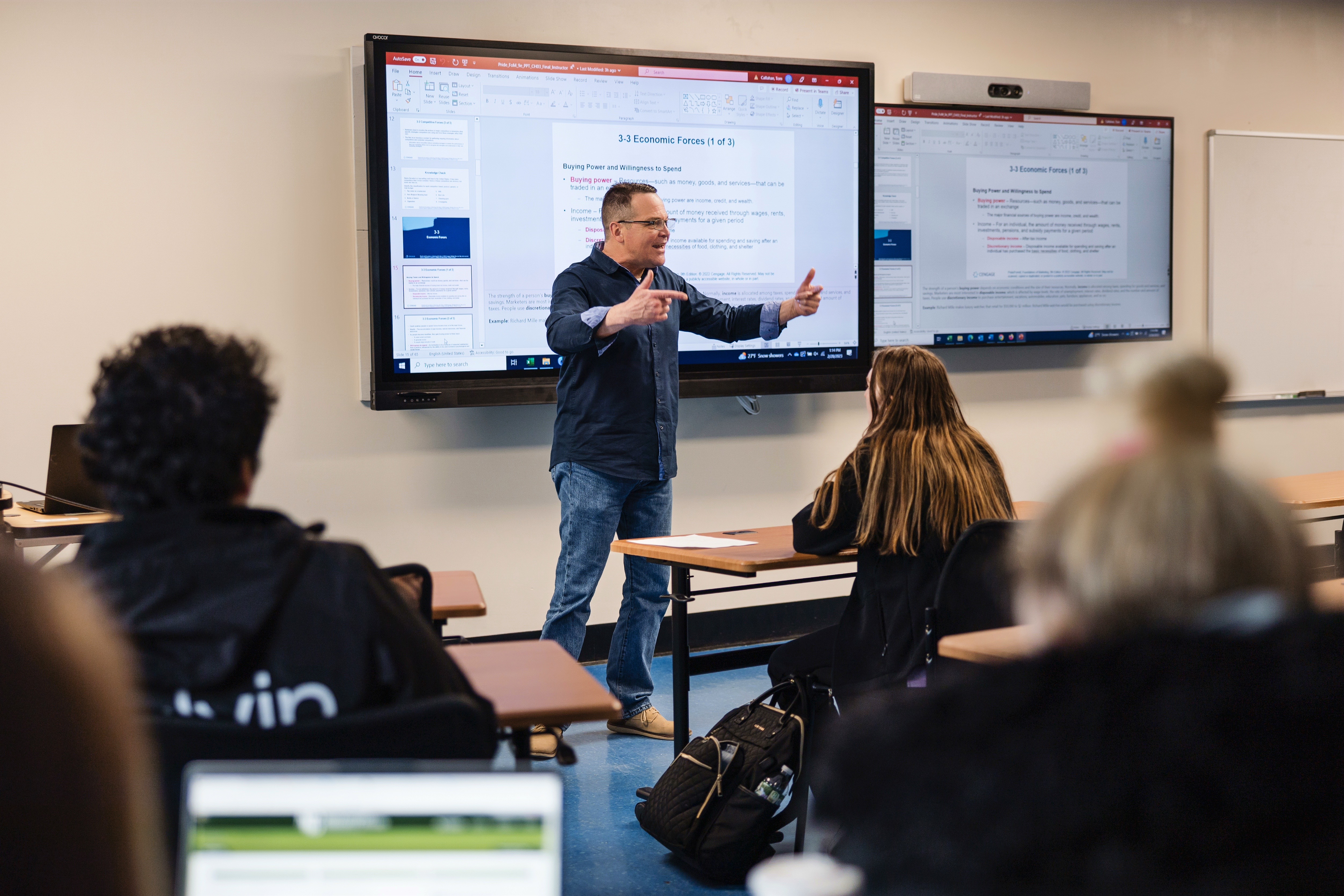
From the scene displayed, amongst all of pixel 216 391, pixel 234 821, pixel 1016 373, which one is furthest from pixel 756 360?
pixel 234 821

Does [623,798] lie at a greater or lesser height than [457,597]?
lesser

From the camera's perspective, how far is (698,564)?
8.85 ft

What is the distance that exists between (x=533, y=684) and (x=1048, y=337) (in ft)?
12.2

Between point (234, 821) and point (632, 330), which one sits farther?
point (632, 330)

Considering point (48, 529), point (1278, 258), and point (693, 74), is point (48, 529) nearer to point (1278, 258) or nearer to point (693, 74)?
point (693, 74)

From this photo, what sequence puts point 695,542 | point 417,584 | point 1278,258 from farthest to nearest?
point 1278,258, point 695,542, point 417,584

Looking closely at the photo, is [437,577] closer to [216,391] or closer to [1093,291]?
[216,391]

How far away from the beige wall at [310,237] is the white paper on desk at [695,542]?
0.95m

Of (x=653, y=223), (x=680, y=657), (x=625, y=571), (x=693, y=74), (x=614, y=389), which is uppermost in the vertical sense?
(x=693, y=74)

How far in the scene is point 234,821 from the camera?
36.3 inches

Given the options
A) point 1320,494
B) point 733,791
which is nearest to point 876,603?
point 733,791

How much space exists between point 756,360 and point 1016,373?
1345 millimetres

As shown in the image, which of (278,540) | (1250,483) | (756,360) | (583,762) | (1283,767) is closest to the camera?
(1283,767)

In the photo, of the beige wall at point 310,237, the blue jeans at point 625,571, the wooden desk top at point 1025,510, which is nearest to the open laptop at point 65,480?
the beige wall at point 310,237
